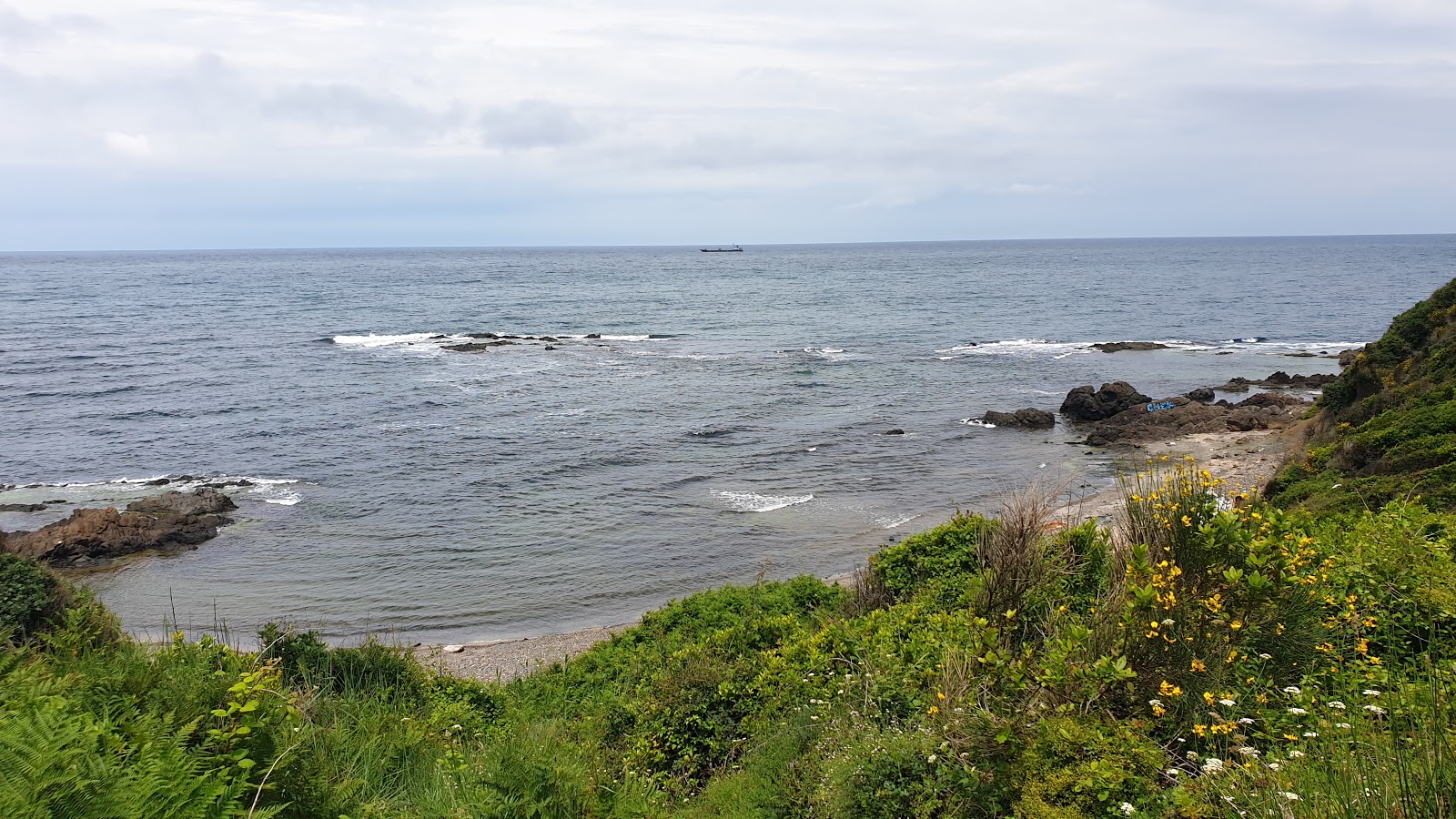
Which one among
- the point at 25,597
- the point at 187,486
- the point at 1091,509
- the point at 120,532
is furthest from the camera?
the point at 187,486

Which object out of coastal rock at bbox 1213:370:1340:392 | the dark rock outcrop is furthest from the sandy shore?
the dark rock outcrop

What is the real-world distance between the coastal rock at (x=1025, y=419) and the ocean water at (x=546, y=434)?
1.93 feet

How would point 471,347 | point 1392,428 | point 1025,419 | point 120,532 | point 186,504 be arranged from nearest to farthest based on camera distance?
point 1392,428 < point 120,532 < point 186,504 < point 1025,419 < point 471,347

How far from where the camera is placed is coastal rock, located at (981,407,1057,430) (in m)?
30.1

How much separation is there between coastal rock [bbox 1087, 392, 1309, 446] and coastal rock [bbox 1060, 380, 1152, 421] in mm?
561

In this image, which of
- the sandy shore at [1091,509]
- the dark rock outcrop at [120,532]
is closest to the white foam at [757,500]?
the sandy shore at [1091,509]

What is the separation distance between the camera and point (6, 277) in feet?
396

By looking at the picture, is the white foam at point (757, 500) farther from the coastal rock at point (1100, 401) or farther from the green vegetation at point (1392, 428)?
the coastal rock at point (1100, 401)

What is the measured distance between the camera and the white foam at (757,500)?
21.5 meters

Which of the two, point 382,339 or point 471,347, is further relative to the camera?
point 382,339

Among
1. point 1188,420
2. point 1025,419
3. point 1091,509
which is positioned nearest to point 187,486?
point 1091,509

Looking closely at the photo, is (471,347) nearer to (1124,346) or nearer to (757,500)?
(757,500)

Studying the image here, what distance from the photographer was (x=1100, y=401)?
30938 millimetres

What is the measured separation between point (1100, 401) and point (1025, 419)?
3.10 meters
